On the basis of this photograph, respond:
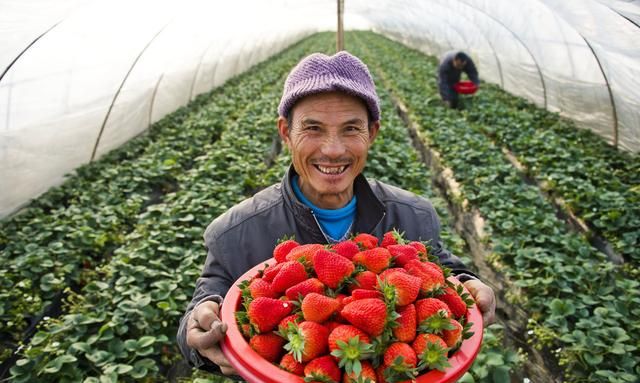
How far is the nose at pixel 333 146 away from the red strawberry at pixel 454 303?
549 mm

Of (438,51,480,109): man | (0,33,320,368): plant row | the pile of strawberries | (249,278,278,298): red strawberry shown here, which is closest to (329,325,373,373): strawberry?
the pile of strawberries

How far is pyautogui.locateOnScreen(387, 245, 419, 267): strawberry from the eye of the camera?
1202mm

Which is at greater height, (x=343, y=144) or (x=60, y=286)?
(x=343, y=144)

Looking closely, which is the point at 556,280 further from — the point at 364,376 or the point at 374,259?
the point at 364,376

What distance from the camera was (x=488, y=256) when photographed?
150 inches

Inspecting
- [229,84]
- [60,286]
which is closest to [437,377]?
[60,286]

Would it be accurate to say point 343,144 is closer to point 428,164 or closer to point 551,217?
point 551,217

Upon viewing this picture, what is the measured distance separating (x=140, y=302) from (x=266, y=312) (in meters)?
2.13

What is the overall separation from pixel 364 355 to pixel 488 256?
3.20m

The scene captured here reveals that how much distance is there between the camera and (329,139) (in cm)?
142

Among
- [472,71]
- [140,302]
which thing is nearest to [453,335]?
[140,302]

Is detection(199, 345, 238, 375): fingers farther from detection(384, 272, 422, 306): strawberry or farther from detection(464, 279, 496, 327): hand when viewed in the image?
detection(464, 279, 496, 327): hand

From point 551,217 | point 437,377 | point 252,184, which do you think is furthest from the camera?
point 252,184

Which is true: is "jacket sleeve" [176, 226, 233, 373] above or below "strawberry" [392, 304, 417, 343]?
below
